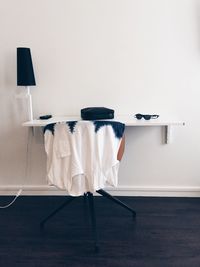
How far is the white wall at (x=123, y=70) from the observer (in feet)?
7.01

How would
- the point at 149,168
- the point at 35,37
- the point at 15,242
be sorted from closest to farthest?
1. the point at 15,242
2. the point at 35,37
3. the point at 149,168

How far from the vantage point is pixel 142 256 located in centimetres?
156

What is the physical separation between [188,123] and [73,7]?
4.50 ft

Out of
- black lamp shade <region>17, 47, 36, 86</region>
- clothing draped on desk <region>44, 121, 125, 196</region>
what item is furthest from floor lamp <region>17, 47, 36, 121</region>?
clothing draped on desk <region>44, 121, 125, 196</region>

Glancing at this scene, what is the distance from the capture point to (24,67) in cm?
209

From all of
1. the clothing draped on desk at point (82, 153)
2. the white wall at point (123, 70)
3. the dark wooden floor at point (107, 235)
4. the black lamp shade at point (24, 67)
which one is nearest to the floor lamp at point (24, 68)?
the black lamp shade at point (24, 67)

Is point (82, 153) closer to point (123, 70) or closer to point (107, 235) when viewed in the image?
point (107, 235)

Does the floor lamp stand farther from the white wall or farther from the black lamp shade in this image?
the white wall

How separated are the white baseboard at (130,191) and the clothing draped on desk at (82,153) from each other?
80 centimetres

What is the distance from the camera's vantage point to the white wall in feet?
7.01

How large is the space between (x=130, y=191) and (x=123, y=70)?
1081 millimetres

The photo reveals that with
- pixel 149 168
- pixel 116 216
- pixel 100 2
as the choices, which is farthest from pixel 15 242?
pixel 100 2

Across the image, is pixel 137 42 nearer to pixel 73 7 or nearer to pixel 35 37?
pixel 73 7

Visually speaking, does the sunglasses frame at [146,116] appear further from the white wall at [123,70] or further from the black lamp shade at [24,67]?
the black lamp shade at [24,67]
